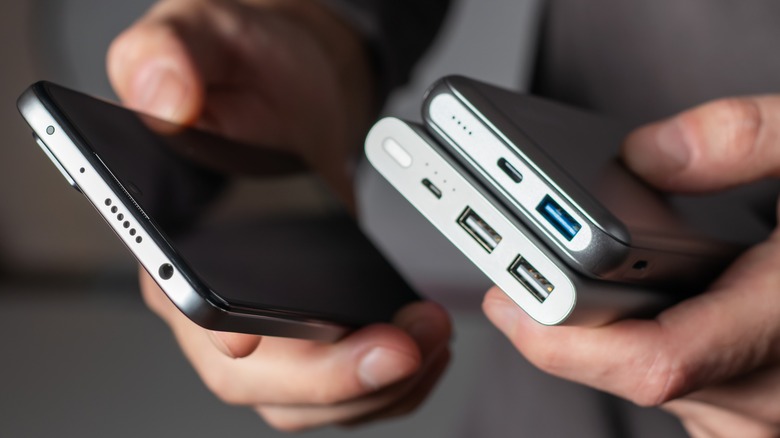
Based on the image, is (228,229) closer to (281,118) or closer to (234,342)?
(234,342)

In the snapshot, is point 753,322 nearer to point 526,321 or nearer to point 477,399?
point 526,321

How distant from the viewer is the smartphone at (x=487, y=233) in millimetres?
469

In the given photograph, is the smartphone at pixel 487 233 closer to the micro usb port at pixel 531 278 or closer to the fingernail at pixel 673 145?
the micro usb port at pixel 531 278

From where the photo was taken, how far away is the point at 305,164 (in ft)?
3.25

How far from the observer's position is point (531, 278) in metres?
0.48

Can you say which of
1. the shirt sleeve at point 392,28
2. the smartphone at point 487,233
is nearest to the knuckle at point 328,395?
the smartphone at point 487,233

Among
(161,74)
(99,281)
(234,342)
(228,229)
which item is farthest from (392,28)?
(99,281)

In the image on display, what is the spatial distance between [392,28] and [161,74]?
1.62 ft

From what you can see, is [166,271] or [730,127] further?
[730,127]

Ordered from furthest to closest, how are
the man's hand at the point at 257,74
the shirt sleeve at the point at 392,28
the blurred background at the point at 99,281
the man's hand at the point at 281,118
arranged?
1. the blurred background at the point at 99,281
2. the shirt sleeve at the point at 392,28
3. the man's hand at the point at 257,74
4. the man's hand at the point at 281,118

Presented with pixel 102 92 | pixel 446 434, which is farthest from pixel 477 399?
pixel 102 92

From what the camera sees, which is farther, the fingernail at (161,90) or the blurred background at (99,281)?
the blurred background at (99,281)

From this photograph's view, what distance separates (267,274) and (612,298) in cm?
26

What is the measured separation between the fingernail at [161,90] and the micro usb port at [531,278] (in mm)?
426
